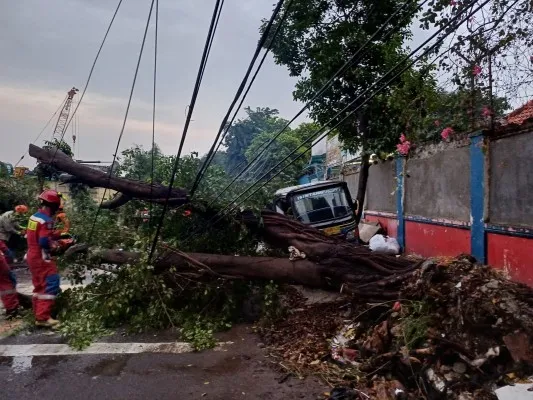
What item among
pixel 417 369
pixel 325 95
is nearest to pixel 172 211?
pixel 417 369

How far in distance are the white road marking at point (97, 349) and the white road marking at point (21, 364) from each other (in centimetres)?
8

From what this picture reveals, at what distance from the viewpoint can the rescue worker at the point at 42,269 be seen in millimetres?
5512

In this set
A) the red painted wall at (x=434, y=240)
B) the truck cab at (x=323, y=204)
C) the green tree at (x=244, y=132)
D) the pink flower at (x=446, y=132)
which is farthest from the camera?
the green tree at (x=244, y=132)

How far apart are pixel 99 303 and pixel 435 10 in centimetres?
Result: 621

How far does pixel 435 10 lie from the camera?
246 inches

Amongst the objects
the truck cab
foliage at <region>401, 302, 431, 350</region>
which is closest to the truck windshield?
the truck cab

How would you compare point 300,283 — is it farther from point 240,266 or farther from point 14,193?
point 14,193

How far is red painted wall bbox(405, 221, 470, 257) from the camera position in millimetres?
7723

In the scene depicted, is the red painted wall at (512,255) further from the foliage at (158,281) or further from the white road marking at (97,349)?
the white road marking at (97,349)

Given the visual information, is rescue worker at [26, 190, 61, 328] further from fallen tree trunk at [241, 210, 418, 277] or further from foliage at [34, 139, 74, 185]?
fallen tree trunk at [241, 210, 418, 277]

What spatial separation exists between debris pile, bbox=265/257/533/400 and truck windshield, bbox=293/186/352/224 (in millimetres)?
5209

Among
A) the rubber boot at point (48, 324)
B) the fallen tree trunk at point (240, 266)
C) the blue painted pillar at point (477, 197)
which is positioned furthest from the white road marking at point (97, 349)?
the blue painted pillar at point (477, 197)

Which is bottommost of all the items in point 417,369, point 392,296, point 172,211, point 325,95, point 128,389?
point 128,389

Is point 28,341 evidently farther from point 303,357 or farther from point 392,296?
point 392,296
